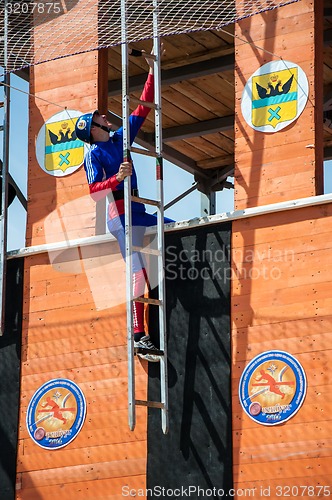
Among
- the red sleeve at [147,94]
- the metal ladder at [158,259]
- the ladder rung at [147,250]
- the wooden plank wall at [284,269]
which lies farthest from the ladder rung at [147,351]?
the red sleeve at [147,94]

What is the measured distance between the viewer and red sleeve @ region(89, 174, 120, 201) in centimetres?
1067

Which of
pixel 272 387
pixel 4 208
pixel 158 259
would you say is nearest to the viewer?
pixel 272 387

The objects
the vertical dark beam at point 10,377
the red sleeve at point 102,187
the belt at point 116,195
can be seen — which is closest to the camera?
the red sleeve at point 102,187

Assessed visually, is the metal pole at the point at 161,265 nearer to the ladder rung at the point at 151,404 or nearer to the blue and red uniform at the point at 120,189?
the ladder rung at the point at 151,404

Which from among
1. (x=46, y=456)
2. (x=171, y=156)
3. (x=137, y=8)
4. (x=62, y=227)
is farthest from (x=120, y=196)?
(x=171, y=156)

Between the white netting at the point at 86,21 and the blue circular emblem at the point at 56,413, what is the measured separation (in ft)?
10.9

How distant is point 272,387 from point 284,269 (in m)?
1.03

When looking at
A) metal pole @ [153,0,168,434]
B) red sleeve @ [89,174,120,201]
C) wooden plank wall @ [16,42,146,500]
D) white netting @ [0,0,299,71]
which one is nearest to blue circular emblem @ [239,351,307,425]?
metal pole @ [153,0,168,434]

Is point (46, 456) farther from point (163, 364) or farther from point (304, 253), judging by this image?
point (304, 253)

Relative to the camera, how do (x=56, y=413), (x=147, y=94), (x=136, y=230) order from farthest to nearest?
(x=56, y=413) < (x=136, y=230) < (x=147, y=94)

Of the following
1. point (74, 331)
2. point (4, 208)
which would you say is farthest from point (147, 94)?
point (74, 331)

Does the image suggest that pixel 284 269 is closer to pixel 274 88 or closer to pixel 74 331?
pixel 274 88

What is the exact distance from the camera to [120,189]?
36.3ft

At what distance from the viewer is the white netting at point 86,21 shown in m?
11.1
